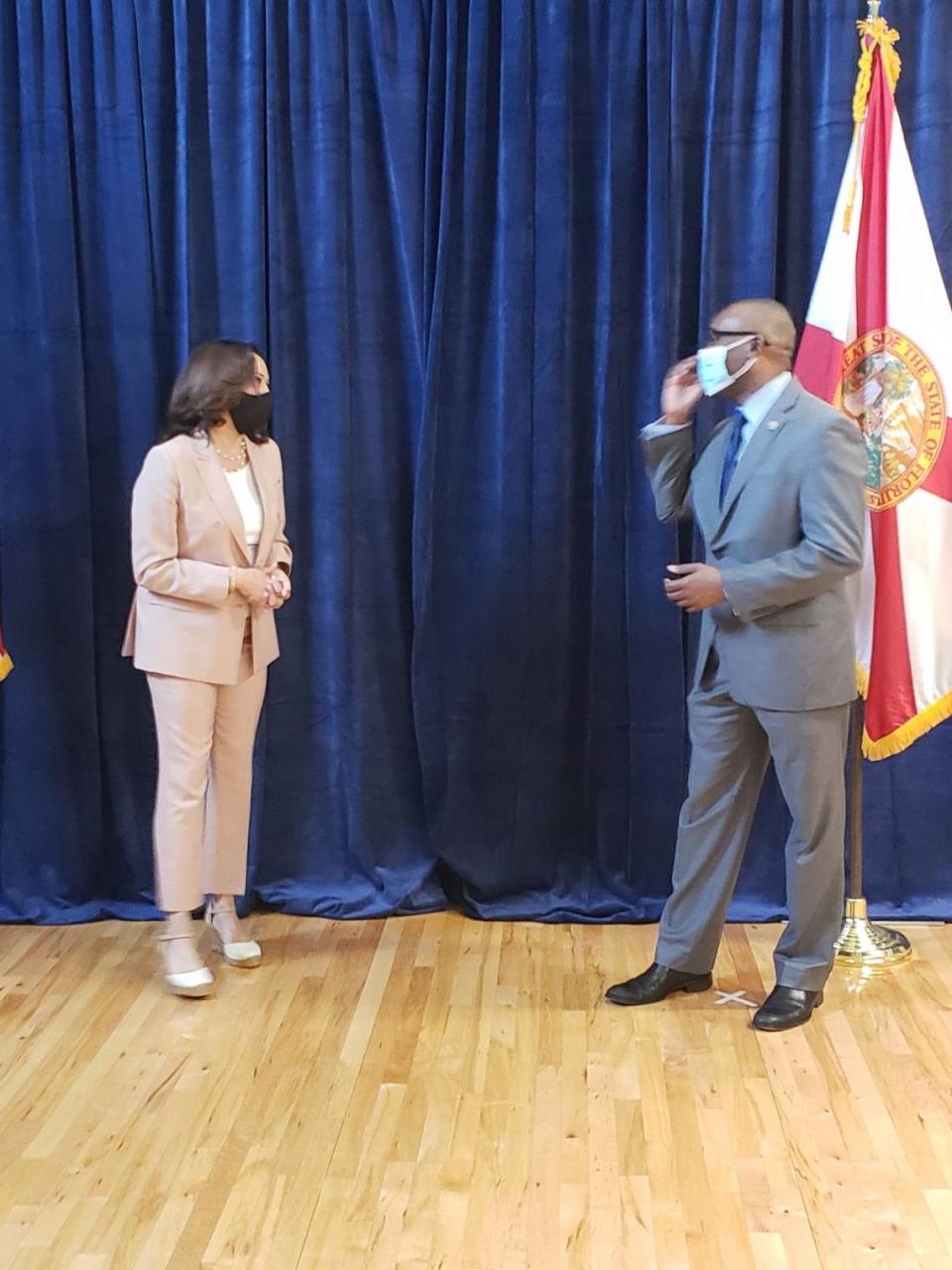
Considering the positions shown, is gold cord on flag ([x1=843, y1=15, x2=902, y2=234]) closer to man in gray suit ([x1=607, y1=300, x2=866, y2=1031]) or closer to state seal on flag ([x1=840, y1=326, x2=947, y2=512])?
state seal on flag ([x1=840, y1=326, x2=947, y2=512])

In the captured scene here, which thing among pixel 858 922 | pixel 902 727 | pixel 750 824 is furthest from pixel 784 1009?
pixel 902 727

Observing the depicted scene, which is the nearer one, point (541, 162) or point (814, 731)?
point (814, 731)

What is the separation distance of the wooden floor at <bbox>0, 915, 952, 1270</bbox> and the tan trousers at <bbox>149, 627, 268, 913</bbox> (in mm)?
261

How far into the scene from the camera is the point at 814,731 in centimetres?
323

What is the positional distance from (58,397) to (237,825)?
4.15ft

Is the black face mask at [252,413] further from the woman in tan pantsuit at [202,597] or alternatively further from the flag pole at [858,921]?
Result: the flag pole at [858,921]

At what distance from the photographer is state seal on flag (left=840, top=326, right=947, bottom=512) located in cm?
363

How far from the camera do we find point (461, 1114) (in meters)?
2.94

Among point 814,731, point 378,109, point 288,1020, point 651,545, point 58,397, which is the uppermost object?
point 378,109

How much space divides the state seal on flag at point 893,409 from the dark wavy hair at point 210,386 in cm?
145

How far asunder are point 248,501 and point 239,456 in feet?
0.36

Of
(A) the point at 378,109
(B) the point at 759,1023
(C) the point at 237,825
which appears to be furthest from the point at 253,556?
(B) the point at 759,1023

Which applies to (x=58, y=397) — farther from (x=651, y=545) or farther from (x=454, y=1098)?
(x=454, y=1098)

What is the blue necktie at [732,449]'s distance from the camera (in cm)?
330
